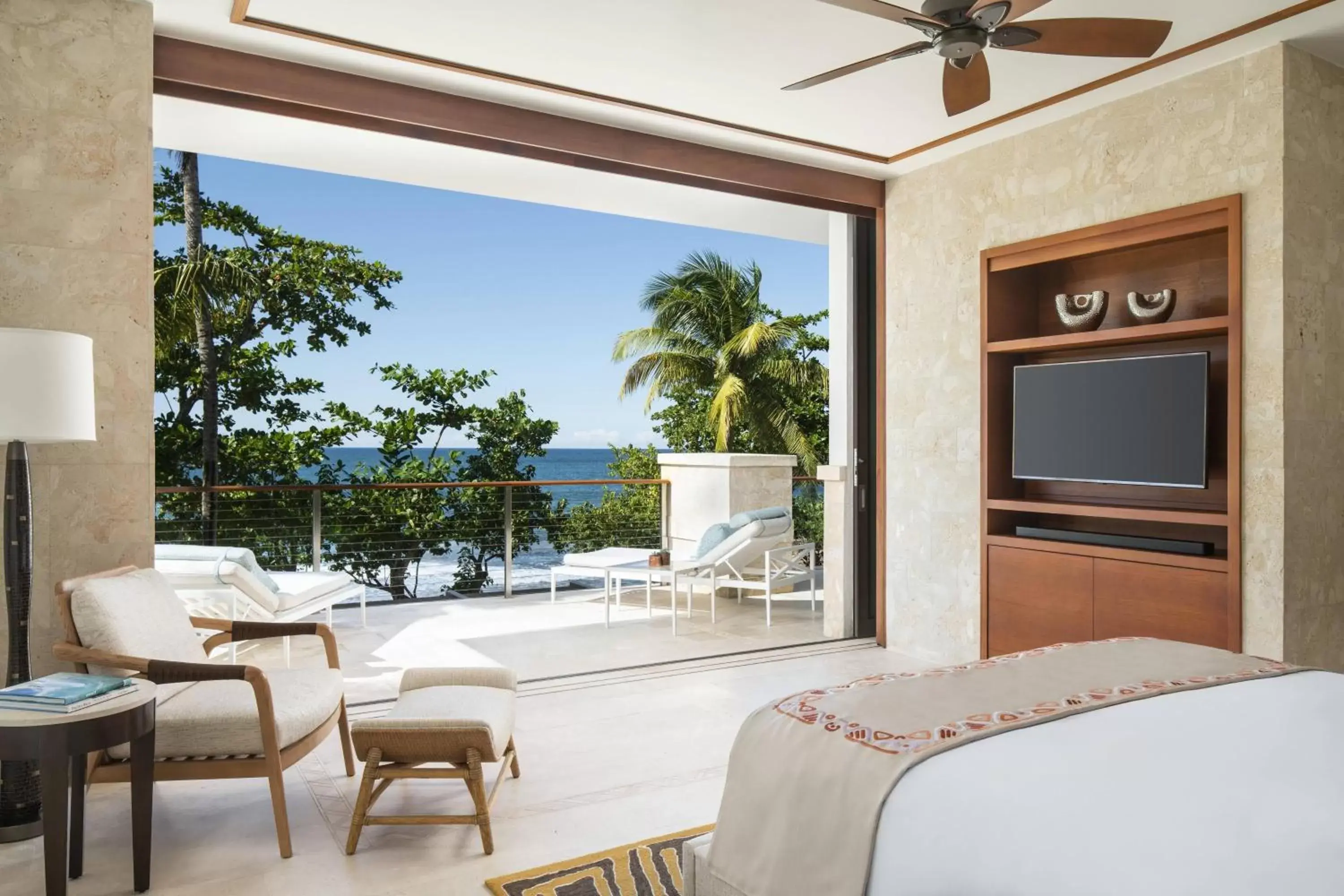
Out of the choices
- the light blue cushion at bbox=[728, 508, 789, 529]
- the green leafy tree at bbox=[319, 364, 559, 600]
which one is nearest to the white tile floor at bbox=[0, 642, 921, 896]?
the light blue cushion at bbox=[728, 508, 789, 529]

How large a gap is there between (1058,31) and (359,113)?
276 centimetres

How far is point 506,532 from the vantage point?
741cm

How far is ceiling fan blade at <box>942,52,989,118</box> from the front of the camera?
9.38ft

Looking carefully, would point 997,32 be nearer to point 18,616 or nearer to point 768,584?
point 18,616

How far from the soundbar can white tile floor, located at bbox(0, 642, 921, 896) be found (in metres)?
1.64

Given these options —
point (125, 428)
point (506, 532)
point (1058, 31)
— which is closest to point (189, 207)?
point (506, 532)

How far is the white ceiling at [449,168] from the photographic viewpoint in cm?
445

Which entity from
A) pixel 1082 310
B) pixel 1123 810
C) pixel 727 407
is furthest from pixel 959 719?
→ pixel 727 407

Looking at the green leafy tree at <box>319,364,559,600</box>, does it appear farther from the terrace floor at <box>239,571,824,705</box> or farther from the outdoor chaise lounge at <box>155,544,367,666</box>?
the outdoor chaise lounge at <box>155,544,367,666</box>

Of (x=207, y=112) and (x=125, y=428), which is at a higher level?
A: (x=207, y=112)

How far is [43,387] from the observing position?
2.60m

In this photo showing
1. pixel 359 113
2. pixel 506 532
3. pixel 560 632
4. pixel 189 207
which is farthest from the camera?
pixel 189 207

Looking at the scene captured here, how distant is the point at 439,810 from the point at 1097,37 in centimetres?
312

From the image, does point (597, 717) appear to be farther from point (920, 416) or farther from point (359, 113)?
point (359, 113)
